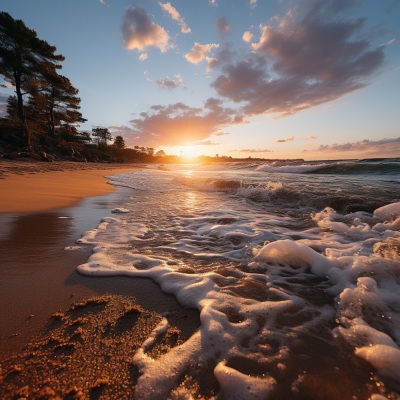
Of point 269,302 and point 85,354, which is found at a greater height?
point 85,354

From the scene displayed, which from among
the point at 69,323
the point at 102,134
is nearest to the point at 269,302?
the point at 69,323

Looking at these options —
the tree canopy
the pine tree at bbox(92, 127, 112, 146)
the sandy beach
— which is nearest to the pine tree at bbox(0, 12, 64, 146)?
the tree canopy

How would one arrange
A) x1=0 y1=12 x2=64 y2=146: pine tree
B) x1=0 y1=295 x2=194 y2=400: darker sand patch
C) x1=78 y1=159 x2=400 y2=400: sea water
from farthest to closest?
x1=0 y1=12 x2=64 y2=146: pine tree → x1=78 y1=159 x2=400 y2=400: sea water → x1=0 y1=295 x2=194 y2=400: darker sand patch

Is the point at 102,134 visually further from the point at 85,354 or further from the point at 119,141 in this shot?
the point at 85,354

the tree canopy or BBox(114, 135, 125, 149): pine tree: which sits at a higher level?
the tree canopy

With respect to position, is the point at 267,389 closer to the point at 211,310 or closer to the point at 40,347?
the point at 211,310

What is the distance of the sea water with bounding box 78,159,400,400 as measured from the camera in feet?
3.49

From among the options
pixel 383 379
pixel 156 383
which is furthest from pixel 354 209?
pixel 156 383

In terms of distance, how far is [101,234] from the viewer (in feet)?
9.95

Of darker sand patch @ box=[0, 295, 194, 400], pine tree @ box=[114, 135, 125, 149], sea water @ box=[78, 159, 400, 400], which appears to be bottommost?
sea water @ box=[78, 159, 400, 400]

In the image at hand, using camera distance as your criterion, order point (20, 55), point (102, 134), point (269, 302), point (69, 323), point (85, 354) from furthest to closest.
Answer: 1. point (102, 134)
2. point (20, 55)
3. point (269, 302)
4. point (69, 323)
5. point (85, 354)

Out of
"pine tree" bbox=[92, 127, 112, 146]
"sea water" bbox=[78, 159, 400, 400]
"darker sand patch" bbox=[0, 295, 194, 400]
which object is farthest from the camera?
"pine tree" bbox=[92, 127, 112, 146]

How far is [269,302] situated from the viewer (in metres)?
1.68

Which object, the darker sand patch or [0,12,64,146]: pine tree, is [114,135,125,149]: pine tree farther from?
the darker sand patch
